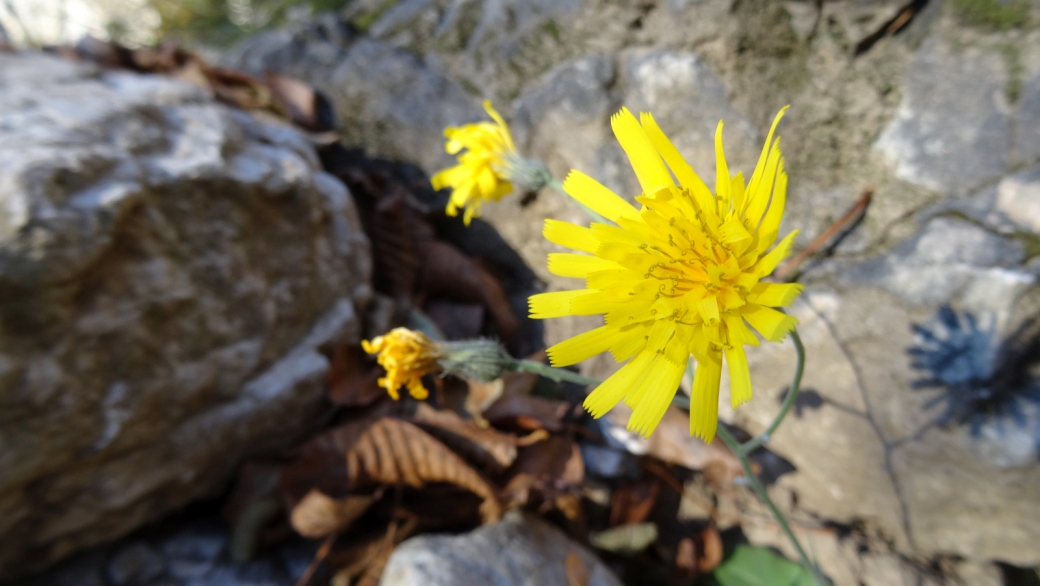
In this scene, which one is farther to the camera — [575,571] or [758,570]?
[758,570]

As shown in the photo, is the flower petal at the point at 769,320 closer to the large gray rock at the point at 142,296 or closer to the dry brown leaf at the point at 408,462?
the dry brown leaf at the point at 408,462

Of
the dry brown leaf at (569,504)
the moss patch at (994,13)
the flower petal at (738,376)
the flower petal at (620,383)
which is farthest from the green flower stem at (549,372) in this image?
the moss patch at (994,13)

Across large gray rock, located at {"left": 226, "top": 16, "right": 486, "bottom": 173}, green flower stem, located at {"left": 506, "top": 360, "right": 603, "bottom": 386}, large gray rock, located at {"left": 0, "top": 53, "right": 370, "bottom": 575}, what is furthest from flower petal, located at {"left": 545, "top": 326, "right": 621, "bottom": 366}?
→ large gray rock, located at {"left": 226, "top": 16, "right": 486, "bottom": 173}

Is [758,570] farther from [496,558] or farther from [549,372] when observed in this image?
[549,372]

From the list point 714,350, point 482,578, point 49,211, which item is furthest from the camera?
point 482,578

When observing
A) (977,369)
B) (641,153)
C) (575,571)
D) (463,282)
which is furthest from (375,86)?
(977,369)

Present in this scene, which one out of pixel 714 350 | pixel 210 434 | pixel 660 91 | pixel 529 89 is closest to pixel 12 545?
pixel 210 434

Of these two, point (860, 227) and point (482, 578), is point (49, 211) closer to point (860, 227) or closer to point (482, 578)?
point (482, 578)

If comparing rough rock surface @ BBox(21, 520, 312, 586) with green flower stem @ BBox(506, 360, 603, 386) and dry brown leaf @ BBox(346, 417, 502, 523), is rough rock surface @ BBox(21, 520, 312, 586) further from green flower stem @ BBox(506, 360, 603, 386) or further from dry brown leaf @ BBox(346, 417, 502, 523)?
green flower stem @ BBox(506, 360, 603, 386)
